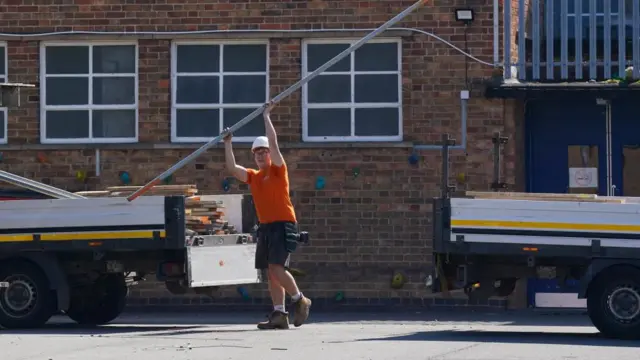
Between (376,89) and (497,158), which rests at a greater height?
(376,89)

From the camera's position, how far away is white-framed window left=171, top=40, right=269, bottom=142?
20422 millimetres

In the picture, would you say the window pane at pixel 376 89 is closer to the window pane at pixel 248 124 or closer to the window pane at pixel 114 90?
the window pane at pixel 248 124

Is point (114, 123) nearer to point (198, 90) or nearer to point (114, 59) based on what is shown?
point (114, 59)

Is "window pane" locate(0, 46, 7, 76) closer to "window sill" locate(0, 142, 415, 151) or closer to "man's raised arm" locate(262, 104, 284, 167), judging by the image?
"window sill" locate(0, 142, 415, 151)

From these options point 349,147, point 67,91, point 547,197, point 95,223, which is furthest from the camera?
point 67,91

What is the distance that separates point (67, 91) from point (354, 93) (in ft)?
13.2

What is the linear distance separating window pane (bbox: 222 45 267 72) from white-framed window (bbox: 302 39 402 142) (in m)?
0.63

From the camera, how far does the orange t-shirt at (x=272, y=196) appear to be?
14.1 m

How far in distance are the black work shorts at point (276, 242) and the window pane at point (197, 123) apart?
6.34 m

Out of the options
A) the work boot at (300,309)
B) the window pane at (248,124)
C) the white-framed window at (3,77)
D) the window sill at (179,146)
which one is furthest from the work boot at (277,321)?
the white-framed window at (3,77)

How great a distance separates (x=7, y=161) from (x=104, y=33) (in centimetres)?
224

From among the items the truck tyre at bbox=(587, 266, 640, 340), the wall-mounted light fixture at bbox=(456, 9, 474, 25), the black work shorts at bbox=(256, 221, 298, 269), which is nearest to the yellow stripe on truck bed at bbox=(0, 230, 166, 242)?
the black work shorts at bbox=(256, 221, 298, 269)

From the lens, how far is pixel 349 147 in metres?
20.0

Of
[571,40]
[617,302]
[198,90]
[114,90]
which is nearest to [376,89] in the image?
[198,90]
